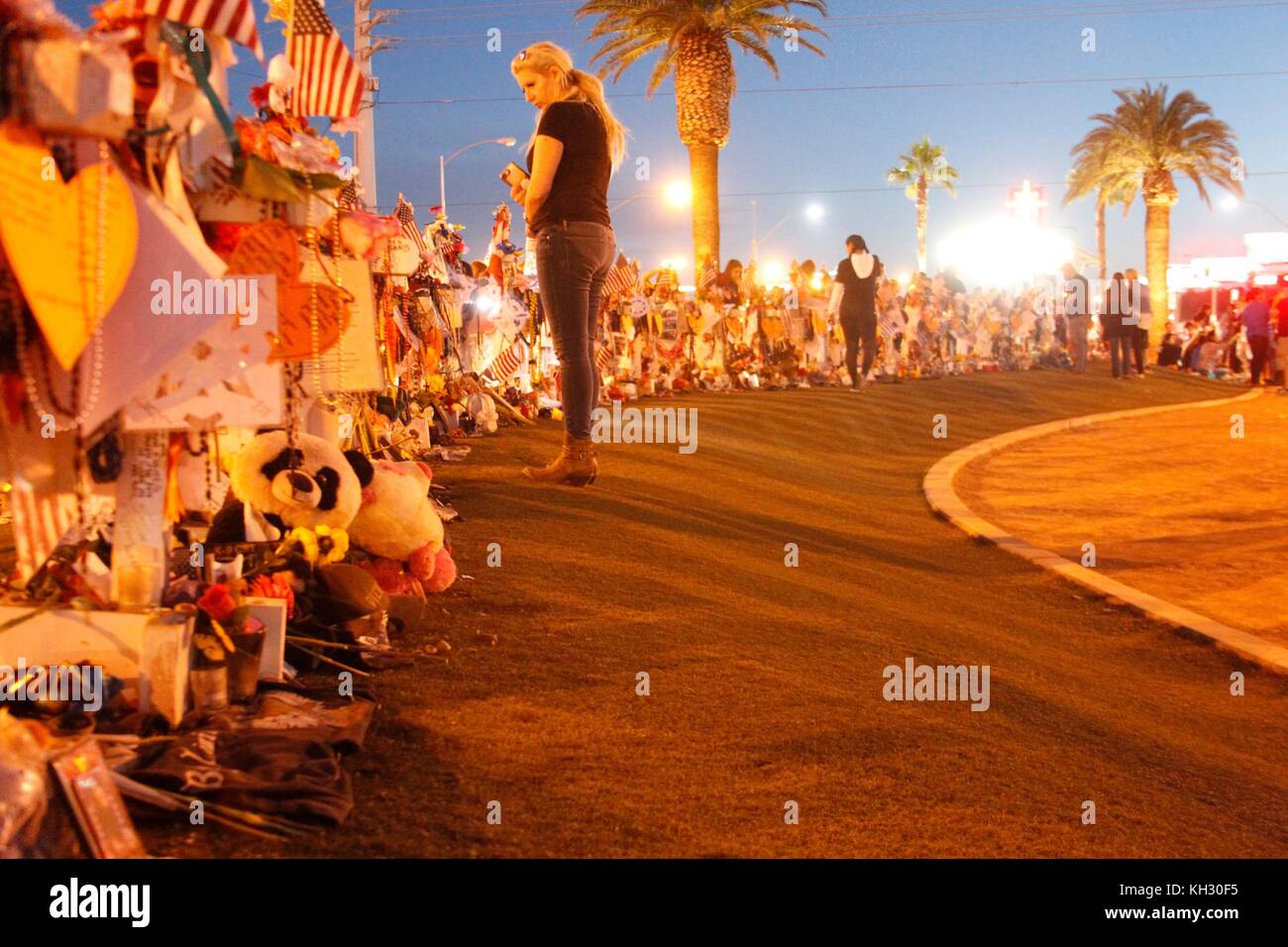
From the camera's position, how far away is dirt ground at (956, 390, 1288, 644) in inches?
313

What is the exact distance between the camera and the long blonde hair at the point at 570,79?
674cm

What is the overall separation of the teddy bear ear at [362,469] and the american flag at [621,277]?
12108 millimetres

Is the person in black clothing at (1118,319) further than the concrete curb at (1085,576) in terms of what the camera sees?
Yes

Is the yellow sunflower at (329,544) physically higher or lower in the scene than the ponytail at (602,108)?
lower

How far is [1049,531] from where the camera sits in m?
9.88

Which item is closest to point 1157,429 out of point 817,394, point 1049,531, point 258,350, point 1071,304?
point 817,394

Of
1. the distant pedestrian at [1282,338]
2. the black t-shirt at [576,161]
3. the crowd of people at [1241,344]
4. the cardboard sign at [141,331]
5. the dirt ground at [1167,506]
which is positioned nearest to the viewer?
the cardboard sign at [141,331]

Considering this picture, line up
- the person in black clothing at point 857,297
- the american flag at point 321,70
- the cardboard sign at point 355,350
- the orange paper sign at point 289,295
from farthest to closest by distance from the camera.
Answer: the person in black clothing at point 857,297 → the american flag at point 321,70 → the cardboard sign at point 355,350 → the orange paper sign at point 289,295

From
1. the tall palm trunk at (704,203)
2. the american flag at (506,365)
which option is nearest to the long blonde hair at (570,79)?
the american flag at (506,365)

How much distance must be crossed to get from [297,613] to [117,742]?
3.58 ft

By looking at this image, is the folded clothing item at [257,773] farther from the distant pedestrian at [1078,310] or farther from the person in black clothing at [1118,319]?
the distant pedestrian at [1078,310]

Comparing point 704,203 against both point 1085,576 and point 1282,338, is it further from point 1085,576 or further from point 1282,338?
point 1085,576

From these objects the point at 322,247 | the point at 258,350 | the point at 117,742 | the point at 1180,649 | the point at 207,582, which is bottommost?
the point at 1180,649

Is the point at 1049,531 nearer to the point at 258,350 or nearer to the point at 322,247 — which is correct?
the point at 322,247
